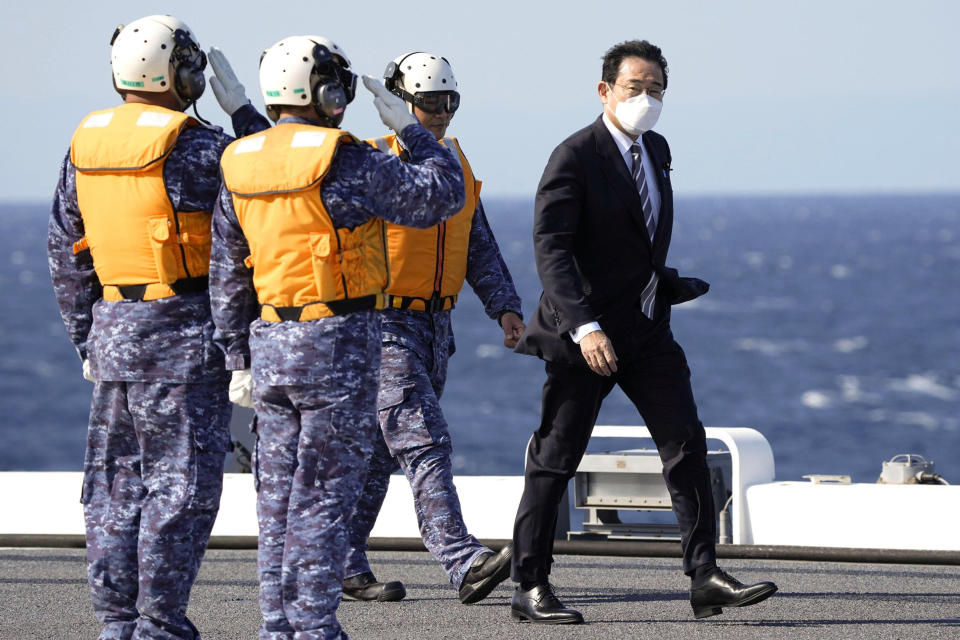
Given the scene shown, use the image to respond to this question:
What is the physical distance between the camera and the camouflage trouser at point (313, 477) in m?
5.36

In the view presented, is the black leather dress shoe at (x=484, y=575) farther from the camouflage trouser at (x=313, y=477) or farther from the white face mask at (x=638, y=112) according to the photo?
the white face mask at (x=638, y=112)

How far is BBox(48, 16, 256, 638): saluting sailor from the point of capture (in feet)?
18.1

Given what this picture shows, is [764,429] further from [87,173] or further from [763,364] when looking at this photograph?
[87,173]

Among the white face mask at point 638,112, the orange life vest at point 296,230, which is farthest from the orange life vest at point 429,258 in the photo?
the orange life vest at point 296,230

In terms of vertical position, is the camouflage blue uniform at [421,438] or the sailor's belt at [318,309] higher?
the sailor's belt at [318,309]

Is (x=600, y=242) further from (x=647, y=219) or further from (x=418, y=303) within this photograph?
(x=418, y=303)

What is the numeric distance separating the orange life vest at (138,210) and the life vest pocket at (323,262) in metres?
0.51

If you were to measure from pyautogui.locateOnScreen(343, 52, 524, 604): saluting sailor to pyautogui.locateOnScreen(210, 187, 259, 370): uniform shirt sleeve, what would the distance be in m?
1.32

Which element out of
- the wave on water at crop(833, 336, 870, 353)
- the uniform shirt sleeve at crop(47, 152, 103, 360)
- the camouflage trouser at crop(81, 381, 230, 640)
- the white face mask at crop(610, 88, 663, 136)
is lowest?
the wave on water at crop(833, 336, 870, 353)

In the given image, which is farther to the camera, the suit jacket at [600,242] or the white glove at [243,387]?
the suit jacket at [600,242]

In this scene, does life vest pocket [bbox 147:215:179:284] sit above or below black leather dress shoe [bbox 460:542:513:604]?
above

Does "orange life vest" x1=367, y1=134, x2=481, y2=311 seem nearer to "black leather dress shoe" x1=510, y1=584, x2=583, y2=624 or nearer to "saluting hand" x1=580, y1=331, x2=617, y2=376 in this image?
"saluting hand" x1=580, y1=331, x2=617, y2=376

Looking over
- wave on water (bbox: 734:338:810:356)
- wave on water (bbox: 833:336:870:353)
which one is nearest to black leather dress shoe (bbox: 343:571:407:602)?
wave on water (bbox: 734:338:810:356)

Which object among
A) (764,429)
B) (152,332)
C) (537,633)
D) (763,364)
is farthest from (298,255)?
(763,364)
